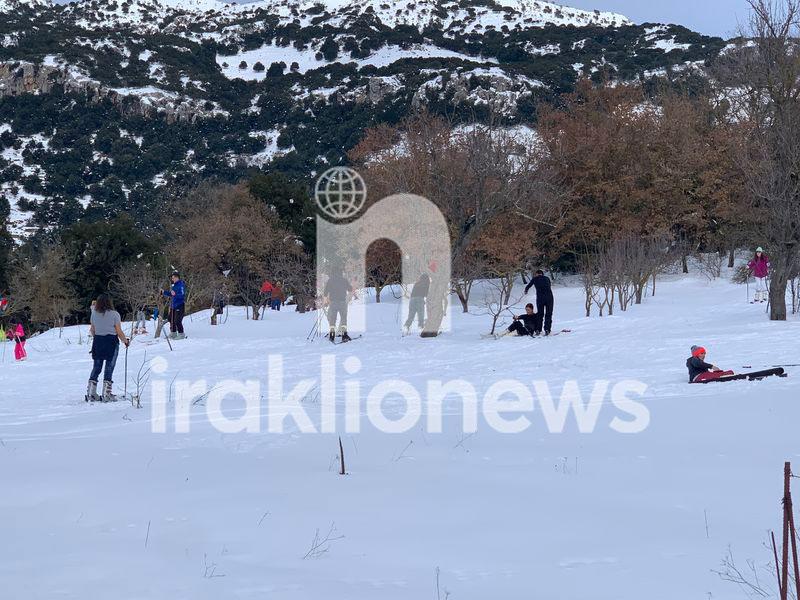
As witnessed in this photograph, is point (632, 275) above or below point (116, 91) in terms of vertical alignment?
below

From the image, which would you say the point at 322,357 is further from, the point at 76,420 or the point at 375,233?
the point at 375,233

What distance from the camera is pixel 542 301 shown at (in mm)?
17047

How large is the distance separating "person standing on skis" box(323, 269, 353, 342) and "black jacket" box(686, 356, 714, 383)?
802 cm

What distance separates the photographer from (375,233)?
3272 cm

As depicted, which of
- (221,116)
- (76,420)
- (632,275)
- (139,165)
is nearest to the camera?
(76,420)

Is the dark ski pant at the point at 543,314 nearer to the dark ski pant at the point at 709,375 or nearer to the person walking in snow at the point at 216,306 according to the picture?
the dark ski pant at the point at 709,375

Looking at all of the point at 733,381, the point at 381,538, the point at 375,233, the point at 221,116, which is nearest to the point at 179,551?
the point at 381,538

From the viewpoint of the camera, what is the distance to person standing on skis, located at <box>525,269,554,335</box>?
658 inches

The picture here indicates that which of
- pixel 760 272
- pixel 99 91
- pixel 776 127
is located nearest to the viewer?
pixel 776 127

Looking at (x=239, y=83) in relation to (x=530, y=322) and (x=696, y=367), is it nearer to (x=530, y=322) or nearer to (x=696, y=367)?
(x=530, y=322)

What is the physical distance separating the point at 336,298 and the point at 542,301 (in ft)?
14.2

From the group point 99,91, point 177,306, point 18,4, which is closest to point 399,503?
point 177,306

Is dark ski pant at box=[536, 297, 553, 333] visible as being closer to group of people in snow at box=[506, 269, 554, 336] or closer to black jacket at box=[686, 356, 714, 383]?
group of people in snow at box=[506, 269, 554, 336]

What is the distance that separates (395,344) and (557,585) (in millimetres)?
13658
